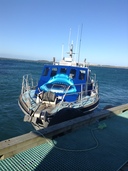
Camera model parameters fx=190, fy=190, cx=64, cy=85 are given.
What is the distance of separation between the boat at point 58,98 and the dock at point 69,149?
165cm

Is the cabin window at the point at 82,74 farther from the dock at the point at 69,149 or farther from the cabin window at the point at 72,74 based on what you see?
the dock at the point at 69,149

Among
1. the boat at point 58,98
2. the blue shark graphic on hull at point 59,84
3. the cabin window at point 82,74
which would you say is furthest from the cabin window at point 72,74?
the blue shark graphic on hull at point 59,84

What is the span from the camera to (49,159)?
4.16 m

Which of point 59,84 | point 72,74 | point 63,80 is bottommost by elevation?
point 59,84

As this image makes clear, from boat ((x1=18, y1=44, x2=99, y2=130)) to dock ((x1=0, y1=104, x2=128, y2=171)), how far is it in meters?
1.65

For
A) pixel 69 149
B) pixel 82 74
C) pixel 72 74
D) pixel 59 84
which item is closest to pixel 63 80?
pixel 59 84

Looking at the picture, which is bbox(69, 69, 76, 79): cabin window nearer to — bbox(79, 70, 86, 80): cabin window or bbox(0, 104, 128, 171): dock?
bbox(79, 70, 86, 80): cabin window

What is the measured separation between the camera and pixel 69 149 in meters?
4.68

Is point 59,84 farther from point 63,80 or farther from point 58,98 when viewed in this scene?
point 58,98

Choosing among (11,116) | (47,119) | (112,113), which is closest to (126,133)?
(112,113)

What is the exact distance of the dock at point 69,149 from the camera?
3.95 meters

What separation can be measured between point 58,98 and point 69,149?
4646 millimetres

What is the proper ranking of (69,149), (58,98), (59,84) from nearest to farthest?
(69,149) → (58,98) → (59,84)

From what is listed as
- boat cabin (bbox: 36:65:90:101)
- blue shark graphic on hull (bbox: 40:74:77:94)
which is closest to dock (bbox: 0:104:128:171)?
boat cabin (bbox: 36:65:90:101)
